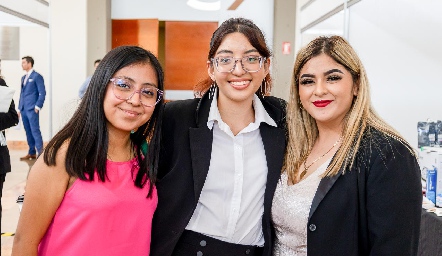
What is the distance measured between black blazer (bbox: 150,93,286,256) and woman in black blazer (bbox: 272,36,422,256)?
0.05 m

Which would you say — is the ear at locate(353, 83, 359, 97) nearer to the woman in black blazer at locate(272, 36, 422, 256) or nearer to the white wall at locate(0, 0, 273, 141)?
the woman in black blazer at locate(272, 36, 422, 256)

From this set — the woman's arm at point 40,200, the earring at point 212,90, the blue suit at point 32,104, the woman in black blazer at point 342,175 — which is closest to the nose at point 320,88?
the woman in black blazer at point 342,175

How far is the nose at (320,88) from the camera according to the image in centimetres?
166

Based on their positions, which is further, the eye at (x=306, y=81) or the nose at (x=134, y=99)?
the eye at (x=306, y=81)

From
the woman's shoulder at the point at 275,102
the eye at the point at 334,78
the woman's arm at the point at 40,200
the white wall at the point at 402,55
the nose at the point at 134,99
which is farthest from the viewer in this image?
the white wall at the point at 402,55

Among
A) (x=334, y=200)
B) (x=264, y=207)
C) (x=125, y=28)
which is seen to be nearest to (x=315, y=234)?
(x=334, y=200)

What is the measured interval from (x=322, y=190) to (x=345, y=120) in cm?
30

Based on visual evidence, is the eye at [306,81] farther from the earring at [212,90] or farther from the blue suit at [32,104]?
the blue suit at [32,104]

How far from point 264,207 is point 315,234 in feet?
0.79

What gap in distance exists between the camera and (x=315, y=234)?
5.16 ft

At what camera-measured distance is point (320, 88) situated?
65.6 inches

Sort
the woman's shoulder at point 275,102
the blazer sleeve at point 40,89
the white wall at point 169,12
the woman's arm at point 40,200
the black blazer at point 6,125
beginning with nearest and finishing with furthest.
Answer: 1. the woman's arm at point 40,200
2. the woman's shoulder at point 275,102
3. the black blazer at point 6,125
4. the blazer sleeve at point 40,89
5. the white wall at point 169,12

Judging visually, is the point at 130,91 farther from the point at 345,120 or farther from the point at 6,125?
the point at 6,125

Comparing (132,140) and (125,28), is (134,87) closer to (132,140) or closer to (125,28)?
(132,140)
